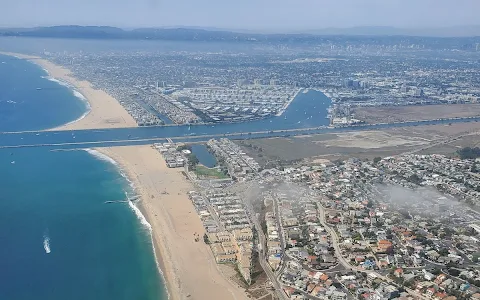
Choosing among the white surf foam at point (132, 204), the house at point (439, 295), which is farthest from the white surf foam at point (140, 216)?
the house at point (439, 295)

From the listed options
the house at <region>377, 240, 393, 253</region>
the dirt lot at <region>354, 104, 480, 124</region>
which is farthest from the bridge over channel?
the house at <region>377, 240, 393, 253</region>

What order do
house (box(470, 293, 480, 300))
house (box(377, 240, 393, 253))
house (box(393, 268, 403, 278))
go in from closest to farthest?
1. house (box(470, 293, 480, 300))
2. house (box(393, 268, 403, 278))
3. house (box(377, 240, 393, 253))

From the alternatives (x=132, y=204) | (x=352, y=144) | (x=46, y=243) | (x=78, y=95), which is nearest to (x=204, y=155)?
(x=132, y=204)

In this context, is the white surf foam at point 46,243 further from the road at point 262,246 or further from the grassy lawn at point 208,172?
the grassy lawn at point 208,172

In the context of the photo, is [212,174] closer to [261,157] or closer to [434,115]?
[261,157]

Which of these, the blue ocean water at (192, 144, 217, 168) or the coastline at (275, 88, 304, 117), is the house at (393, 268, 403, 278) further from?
the coastline at (275, 88, 304, 117)

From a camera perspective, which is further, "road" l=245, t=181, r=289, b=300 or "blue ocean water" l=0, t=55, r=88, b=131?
"blue ocean water" l=0, t=55, r=88, b=131
